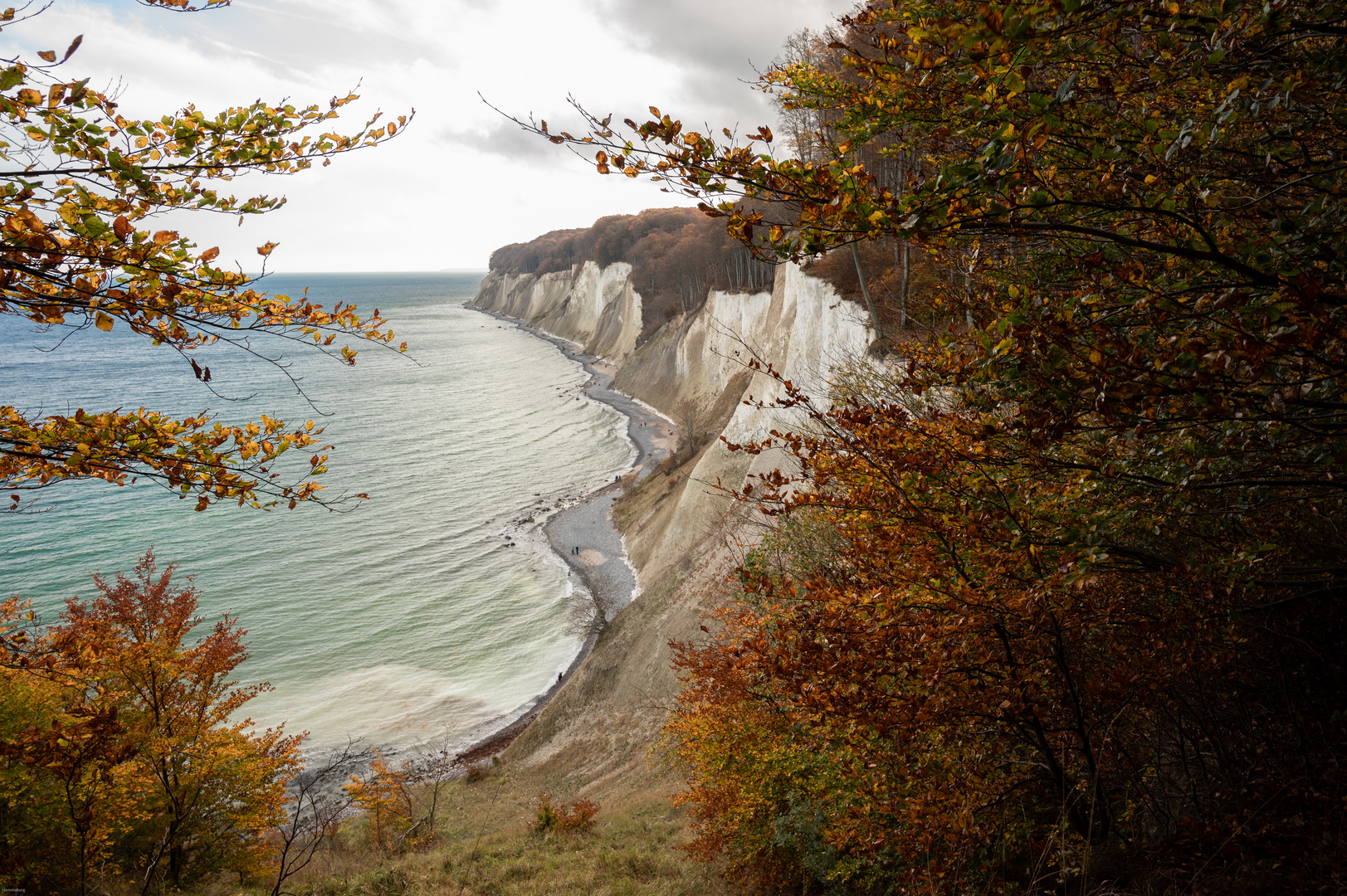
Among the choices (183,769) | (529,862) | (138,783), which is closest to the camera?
(138,783)

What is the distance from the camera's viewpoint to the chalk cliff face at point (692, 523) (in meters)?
21.1

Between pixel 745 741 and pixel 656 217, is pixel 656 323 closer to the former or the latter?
pixel 656 217

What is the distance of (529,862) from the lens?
1195cm

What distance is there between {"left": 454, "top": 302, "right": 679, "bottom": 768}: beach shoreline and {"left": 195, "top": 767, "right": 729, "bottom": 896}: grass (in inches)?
259

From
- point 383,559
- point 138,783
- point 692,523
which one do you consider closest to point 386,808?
point 138,783

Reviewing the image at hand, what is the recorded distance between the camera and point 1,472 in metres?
4.14

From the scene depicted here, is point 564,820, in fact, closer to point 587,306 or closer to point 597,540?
point 597,540

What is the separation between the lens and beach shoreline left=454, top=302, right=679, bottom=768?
2352cm

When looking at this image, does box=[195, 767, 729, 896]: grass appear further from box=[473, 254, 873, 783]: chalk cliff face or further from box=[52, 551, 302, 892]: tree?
box=[473, 254, 873, 783]: chalk cliff face

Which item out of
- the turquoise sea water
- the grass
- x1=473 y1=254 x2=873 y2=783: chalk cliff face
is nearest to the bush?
the grass

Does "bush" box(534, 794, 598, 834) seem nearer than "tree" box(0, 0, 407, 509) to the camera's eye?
No

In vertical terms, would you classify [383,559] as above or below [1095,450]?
below

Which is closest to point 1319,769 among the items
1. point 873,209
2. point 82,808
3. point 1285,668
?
point 1285,668

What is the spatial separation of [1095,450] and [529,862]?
1249cm
